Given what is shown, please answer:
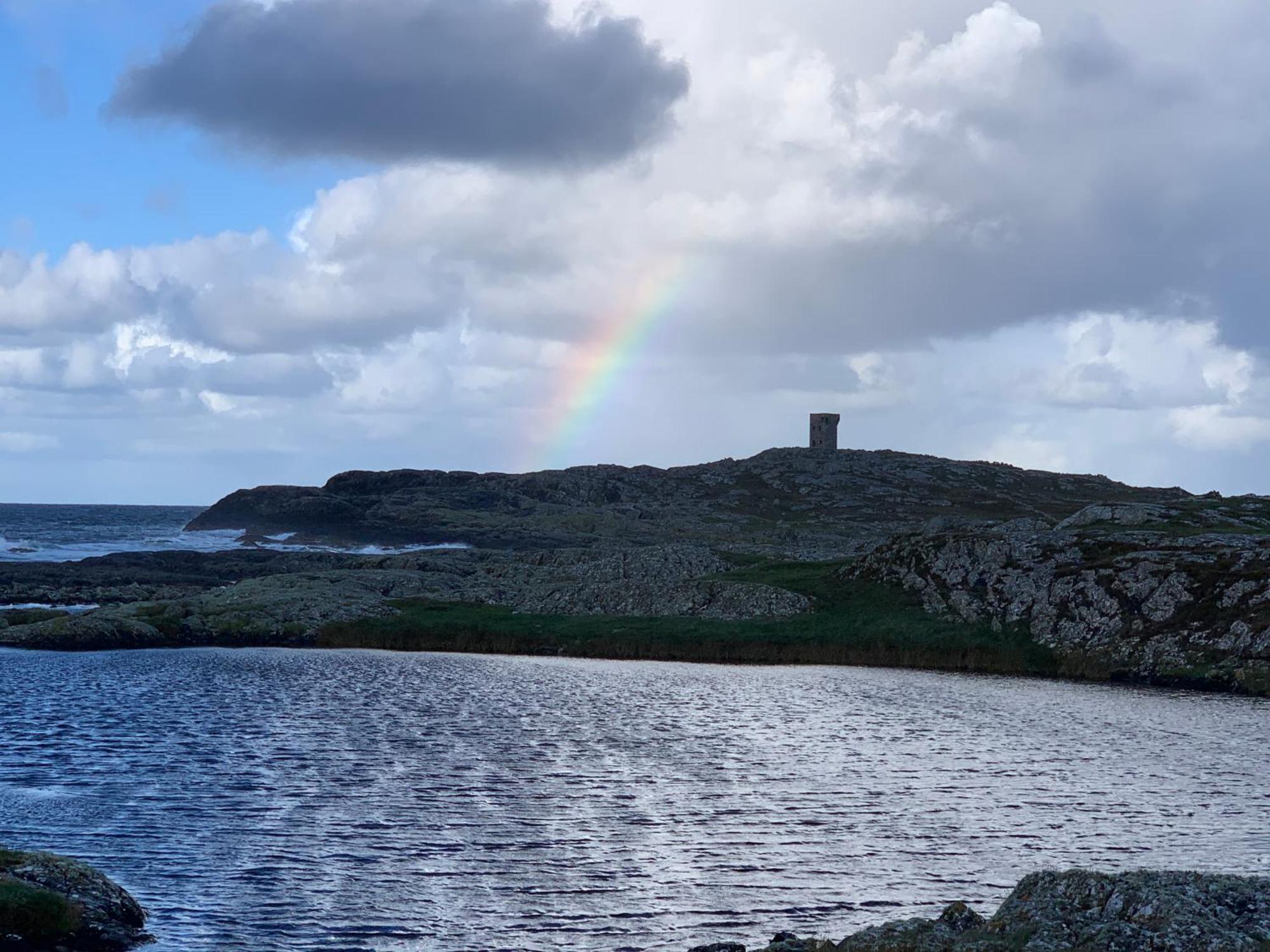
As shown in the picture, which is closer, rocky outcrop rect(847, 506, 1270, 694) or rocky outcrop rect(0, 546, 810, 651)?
rocky outcrop rect(847, 506, 1270, 694)

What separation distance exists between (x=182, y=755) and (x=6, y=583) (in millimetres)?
98291

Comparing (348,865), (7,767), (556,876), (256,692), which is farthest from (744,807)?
(256,692)

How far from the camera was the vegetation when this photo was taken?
23531mm

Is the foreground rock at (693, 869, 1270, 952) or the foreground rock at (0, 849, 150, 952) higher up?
the foreground rock at (693, 869, 1270, 952)

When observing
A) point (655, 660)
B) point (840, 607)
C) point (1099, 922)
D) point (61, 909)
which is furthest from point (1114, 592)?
point (61, 909)

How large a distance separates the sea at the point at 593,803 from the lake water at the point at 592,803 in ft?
0.45

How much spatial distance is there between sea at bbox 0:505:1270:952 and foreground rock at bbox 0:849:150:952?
3.01ft

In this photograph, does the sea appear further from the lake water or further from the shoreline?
the shoreline

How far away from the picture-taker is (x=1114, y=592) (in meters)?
85.8

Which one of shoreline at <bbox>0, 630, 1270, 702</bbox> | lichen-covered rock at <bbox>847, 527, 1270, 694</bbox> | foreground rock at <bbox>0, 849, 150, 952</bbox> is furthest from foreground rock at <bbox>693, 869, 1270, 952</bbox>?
lichen-covered rock at <bbox>847, 527, 1270, 694</bbox>

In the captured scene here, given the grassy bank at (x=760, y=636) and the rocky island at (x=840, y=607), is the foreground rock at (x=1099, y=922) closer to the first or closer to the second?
the rocky island at (x=840, y=607)

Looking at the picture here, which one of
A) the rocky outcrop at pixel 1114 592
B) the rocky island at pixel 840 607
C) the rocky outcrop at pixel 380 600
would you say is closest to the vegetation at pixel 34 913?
the rocky outcrop at pixel 1114 592

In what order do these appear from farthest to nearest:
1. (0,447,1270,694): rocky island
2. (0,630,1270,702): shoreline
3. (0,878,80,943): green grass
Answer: (0,447,1270,694): rocky island, (0,630,1270,702): shoreline, (0,878,80,943): green grass

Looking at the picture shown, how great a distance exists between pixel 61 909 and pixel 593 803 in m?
18.3
